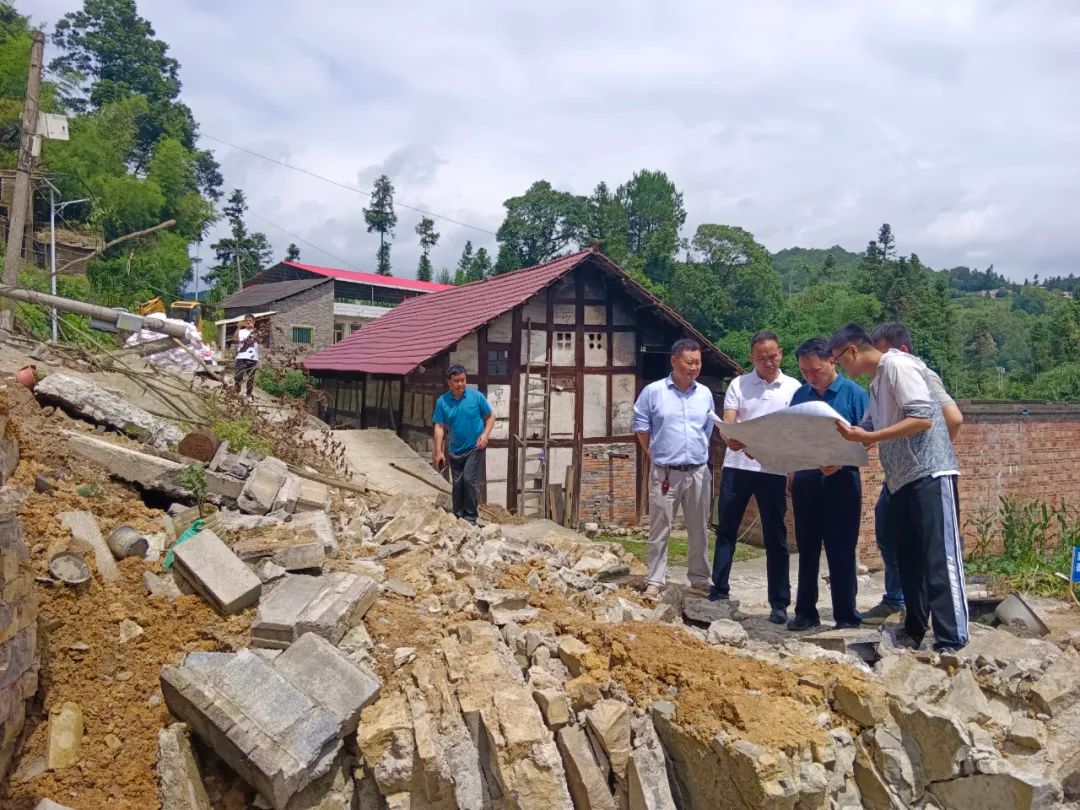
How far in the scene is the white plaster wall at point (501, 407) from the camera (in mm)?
13656

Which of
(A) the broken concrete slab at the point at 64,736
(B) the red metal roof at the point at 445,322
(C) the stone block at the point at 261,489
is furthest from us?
Result: (B) the red metal roof at the point at 445,322

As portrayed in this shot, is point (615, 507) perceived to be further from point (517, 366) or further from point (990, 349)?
point (990, 349)

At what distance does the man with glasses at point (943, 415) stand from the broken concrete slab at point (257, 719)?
3449 millimetres

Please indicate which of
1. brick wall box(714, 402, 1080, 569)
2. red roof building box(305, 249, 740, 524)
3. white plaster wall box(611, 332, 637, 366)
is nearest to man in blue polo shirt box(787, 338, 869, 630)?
brick wall box(714, 402, 1080, 569)

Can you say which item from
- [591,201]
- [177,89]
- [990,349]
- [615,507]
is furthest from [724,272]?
[177,89]

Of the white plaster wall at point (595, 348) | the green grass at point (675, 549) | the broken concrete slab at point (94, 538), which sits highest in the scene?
the white plaster wall at point (595, 348)

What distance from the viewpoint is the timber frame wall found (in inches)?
537

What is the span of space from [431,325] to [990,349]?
167 feet

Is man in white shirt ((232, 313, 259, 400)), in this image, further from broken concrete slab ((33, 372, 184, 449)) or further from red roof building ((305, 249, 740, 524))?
broken concrete slab ((33, 372, 184, 449))

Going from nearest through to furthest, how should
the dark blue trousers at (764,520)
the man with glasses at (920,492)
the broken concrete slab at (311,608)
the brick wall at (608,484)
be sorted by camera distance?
the broken concrete slab at (311,608) < the man with glasses at (920,492) < the dark blue trousers at (764,520) < the brick wall at (608,484)

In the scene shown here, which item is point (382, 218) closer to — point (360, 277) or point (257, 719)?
point (360, 277)

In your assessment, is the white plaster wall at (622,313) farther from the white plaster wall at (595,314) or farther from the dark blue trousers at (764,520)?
the dark blue trousers at (764,520)

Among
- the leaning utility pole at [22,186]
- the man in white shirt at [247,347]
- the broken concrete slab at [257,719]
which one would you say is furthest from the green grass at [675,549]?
the leaning utility pole at [22,186]

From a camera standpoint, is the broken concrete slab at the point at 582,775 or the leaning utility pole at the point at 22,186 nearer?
the broken concrete slab at the point at 582,775
